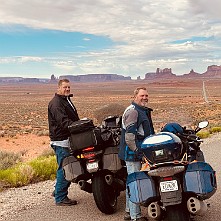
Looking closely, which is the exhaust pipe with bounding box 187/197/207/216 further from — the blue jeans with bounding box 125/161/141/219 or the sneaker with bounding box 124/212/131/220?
the sneaker with bounding box 124/212/131/220

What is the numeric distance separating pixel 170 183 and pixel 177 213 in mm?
320

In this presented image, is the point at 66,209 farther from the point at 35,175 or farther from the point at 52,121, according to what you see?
the point at 35,175

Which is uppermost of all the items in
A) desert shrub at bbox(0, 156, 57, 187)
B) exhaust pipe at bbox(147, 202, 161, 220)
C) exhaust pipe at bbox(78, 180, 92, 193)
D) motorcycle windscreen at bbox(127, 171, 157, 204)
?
motorcycle windscreen at bbox(127, 171, 157, 204)

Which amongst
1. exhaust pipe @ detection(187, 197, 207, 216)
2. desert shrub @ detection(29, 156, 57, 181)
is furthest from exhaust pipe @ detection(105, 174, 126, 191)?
desert shrub @ detection(29, 156, 57, 181)

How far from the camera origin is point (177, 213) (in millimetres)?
4168

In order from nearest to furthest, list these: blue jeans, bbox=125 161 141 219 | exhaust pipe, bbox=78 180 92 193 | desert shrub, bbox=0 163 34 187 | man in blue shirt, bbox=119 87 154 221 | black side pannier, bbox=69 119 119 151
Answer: man in blue shirt, bbox=119 87 154 221
blue jeans, bbox=125 161 141 219
black side pannier, bbox=69 119 119 151
exhaust pipe, bbox=78 180 92 193
desert shrub, bbox=0 163 34 187

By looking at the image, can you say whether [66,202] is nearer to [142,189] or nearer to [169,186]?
[142,189]

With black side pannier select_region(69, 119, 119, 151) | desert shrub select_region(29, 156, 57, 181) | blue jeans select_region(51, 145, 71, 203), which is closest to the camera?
black side pannier select_region(69, 119, 119, 151)

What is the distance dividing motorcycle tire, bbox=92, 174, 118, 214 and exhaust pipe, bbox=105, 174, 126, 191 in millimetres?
56

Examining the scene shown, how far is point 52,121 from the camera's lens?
610cm

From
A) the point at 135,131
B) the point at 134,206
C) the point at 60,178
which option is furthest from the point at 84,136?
the point at 134,206

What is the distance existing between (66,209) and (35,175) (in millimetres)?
2259

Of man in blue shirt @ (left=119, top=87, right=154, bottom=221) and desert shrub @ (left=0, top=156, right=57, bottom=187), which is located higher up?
man in blue shirt @ (left=119, top=87, right=154, bottom=221)

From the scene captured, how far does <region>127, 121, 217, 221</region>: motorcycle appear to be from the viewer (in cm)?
418
